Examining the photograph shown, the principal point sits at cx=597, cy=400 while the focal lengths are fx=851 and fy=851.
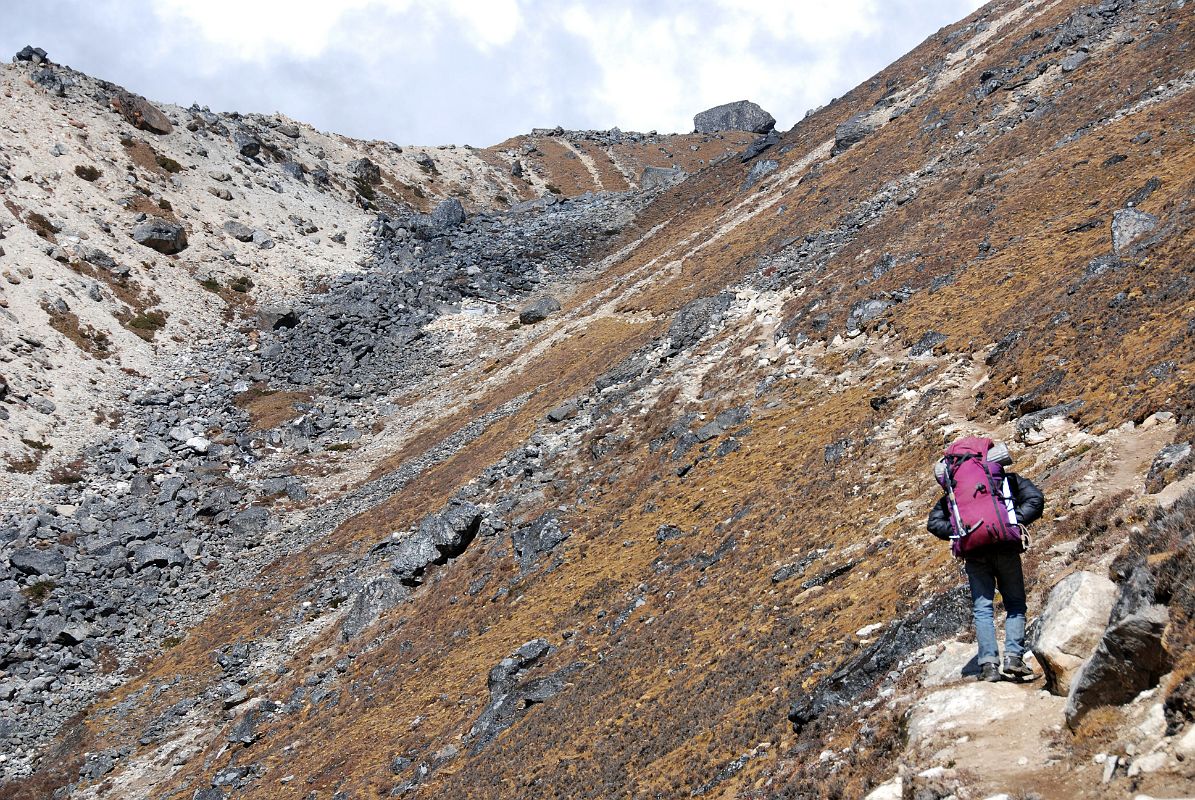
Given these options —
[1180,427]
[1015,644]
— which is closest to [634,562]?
[1180,427]

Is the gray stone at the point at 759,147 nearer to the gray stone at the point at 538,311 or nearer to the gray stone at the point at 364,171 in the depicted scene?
the gray stone at the point at 538,311

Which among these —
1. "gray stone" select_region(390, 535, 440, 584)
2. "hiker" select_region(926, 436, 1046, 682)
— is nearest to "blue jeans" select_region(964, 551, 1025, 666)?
"hiker" select_region(926, 436, 1046, 682)

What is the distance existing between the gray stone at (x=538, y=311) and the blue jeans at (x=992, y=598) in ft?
180

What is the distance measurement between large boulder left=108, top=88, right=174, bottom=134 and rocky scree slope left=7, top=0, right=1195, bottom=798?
4032 cm

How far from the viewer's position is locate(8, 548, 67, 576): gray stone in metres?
38.6

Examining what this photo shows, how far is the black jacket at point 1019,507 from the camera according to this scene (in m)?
9.42

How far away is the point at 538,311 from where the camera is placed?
64125 millimetres

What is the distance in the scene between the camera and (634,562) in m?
25.3

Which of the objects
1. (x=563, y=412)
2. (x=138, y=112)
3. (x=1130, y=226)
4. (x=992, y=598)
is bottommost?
(x=992, y=598)

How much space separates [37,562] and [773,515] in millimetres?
34563

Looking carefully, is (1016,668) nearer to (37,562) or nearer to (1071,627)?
(1071,627)

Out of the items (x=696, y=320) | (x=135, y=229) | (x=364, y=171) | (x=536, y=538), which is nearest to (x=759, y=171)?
(x=696, y=320)

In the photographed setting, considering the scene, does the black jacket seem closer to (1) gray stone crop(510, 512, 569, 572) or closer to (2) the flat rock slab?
(2) the flat rock slab

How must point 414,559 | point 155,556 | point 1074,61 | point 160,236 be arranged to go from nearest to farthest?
point 414,559
point 155,556
point 1074,61
point 160,236
